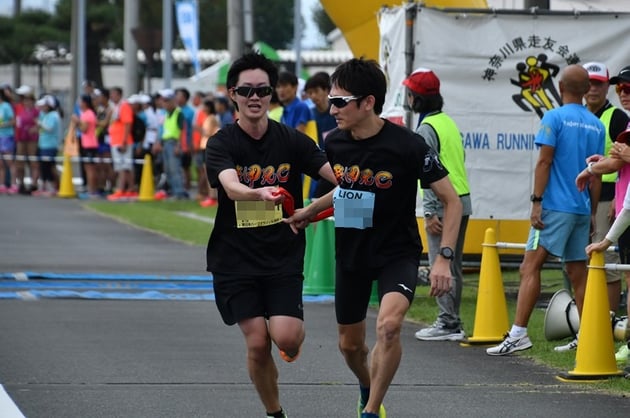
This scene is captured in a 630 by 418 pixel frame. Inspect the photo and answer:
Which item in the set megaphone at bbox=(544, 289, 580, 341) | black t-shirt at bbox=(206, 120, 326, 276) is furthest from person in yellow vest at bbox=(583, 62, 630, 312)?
black t-shirt at bbox=(206, 120, 326, 276)

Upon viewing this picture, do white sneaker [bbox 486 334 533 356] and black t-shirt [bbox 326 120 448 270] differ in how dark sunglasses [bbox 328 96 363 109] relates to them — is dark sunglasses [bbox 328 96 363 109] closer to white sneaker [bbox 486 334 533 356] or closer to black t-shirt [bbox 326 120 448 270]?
black t-shirt [bbox 326 120 448 270]

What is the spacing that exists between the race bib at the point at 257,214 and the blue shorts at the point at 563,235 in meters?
3.60

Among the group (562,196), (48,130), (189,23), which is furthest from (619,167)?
(189,23)

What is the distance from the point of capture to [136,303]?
44.9ft

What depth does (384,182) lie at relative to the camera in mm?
7465

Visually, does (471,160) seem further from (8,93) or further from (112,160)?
(8,93)

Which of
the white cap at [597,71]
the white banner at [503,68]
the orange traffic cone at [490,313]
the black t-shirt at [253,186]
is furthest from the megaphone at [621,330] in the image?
the black t-shirt at [253,186]

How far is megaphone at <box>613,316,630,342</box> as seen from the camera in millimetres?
10570

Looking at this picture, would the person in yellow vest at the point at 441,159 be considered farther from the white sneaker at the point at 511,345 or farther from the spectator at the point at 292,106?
the spectator at the point at 292,106

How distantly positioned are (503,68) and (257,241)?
713cm

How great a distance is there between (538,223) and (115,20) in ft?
166

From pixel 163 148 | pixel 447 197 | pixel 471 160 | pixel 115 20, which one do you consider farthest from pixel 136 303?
pixel 115 20

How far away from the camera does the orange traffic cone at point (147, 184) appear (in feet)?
92.4

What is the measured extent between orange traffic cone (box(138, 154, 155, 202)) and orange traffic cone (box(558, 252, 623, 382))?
62.6 feet
